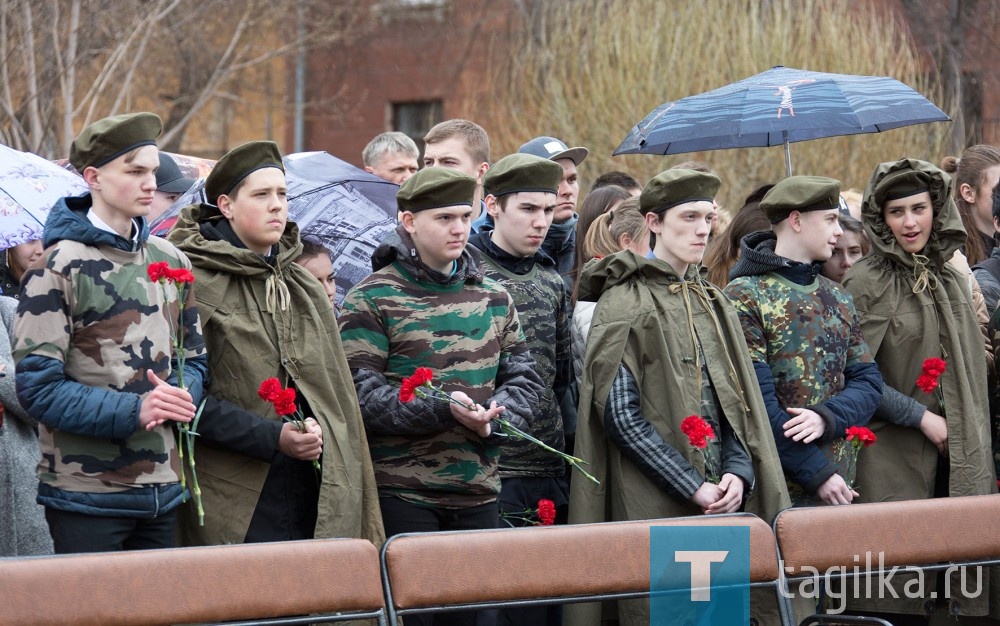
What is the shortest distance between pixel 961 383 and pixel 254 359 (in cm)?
290

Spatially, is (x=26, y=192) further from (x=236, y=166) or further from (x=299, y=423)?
(x=299, y=423)

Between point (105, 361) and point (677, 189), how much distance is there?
2167 mm

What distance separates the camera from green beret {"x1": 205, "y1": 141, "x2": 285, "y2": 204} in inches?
176

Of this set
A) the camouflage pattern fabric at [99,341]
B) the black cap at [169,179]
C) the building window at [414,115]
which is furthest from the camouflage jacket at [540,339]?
the building window at [414,115]

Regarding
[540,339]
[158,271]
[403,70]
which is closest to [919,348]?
[540,339]

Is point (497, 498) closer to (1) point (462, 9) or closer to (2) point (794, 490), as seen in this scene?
(2) point (794, 490)

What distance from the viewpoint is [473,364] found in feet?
15.3

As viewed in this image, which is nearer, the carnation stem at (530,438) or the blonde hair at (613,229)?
the carnation stem at (530,438)

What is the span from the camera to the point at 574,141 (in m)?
16.8

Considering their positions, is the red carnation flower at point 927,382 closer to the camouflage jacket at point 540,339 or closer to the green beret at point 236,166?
the camouflage jacket at point 540,339

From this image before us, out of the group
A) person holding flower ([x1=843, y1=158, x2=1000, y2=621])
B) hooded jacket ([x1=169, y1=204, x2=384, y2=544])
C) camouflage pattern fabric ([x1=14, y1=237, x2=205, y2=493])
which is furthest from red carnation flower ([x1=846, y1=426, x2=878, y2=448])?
camouflage pattern fabric ([x1=14, y1=237, x2=205, y2=493])

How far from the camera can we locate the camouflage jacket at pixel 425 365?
15.1 ft

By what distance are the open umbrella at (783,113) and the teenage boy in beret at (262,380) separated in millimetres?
2284

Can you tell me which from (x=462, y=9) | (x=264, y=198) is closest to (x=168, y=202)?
(x=264, y=198)
